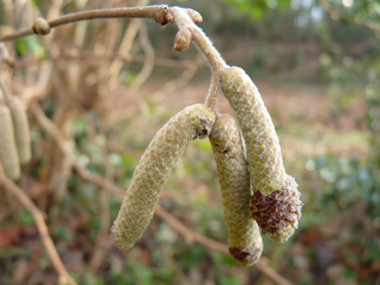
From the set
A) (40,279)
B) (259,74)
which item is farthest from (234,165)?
(259,74)

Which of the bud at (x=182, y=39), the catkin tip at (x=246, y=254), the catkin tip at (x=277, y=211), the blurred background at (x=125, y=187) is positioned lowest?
the blurred background at (x=125, y=187)

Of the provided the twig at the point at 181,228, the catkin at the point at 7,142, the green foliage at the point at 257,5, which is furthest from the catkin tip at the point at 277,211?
the green foliage at the point at 257,5

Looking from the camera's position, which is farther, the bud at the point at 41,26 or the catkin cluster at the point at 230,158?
the bud at the point at 41,26

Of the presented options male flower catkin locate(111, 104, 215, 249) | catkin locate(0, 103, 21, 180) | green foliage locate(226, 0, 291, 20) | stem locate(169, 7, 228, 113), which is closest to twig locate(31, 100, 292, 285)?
catkin locate(0, 103, 21, 180)

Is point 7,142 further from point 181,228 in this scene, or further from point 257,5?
point 257,5

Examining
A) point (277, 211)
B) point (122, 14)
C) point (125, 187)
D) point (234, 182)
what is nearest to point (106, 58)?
point (122, 14)

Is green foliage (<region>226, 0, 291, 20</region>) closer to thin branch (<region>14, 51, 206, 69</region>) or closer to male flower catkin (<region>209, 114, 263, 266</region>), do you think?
thin branch (<region>14, 51, 206, 69</region>)

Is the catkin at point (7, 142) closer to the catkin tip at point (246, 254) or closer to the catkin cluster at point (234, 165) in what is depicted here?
the catkin cluster at point (234, 165)
